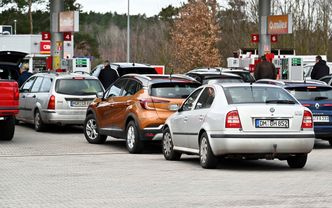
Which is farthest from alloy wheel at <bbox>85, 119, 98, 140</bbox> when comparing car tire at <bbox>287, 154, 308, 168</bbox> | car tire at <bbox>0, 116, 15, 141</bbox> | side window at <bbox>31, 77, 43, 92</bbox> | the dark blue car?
car tire at <bbox>287, 154, 308, 168</bbox>

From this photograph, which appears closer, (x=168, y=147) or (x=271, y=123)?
(x=271, y=123)

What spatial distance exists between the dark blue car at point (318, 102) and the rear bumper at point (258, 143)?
506 cm

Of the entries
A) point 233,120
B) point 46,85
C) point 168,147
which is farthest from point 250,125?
point 46,85

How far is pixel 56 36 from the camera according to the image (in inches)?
1449

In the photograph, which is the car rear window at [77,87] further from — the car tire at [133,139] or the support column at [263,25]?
the support column at [263,25]

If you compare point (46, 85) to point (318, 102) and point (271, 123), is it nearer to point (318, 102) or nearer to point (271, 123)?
point (318, 102)

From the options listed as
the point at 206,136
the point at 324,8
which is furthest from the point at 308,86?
the point at 324,8

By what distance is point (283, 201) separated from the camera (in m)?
11.4

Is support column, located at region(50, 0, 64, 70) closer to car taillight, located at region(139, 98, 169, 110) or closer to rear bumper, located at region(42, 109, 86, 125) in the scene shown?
rear bumper, located at region(42, 109, 86, 125)

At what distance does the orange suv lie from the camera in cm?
1859

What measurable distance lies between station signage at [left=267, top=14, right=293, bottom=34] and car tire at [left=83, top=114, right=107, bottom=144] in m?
14.1

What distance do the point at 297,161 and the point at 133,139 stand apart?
4.14 metres

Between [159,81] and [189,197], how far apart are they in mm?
7428

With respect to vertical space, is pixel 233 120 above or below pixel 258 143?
above
